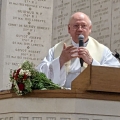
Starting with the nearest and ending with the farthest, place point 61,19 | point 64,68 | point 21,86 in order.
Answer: point 21,86
point 64,68
point 61,19

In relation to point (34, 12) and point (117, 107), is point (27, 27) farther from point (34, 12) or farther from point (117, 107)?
point (117, 107)

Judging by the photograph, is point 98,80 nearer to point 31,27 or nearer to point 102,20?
point 102,20

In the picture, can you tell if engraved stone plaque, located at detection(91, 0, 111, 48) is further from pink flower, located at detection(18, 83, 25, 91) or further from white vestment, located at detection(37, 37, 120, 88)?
pink flower, located at detection(18, 83, 25, 91)

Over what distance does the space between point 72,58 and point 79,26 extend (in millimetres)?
398

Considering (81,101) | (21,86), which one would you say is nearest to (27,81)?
(21,86)

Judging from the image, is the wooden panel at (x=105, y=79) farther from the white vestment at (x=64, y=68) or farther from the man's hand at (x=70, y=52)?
the white vestment at (x=64, y=68)

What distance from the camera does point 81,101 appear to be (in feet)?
15.2

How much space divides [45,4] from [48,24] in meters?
0.38

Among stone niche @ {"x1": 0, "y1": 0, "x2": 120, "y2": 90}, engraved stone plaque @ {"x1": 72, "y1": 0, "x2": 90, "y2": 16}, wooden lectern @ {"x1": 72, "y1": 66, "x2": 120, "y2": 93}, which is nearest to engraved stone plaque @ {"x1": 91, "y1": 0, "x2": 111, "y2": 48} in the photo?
stone niche @ {"x1": 0, "y1": 0, "x2": 120, "y2": 90}

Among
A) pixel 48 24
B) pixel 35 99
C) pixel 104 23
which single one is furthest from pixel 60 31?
pixel 35 99

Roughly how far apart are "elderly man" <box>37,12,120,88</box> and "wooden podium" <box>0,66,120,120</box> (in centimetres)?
79

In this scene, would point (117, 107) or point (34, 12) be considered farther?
point (34, 12)

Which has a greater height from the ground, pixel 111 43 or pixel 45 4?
pixel 45 4

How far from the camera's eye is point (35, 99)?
15.7ft
